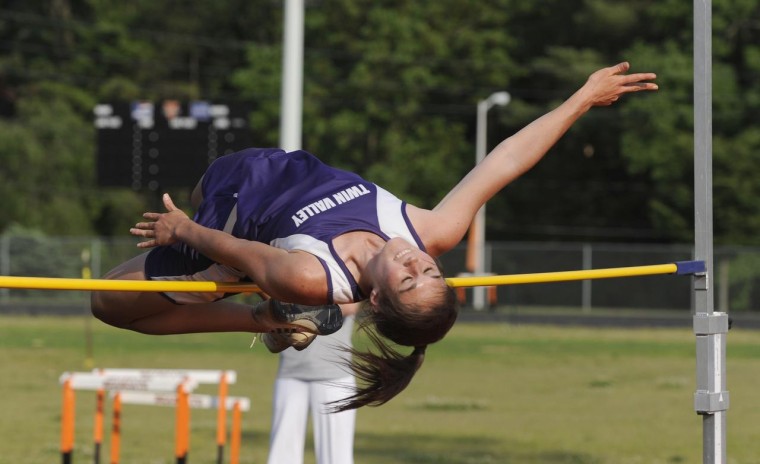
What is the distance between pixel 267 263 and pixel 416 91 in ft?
147

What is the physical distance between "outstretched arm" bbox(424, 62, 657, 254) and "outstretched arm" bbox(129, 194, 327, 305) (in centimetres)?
61

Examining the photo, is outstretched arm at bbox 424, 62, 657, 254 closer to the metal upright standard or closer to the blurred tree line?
the metal upright standard

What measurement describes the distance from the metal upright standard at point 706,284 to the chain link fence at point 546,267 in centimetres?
3018

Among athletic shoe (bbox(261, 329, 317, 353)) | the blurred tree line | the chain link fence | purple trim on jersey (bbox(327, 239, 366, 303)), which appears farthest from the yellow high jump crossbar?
the blurred tree line

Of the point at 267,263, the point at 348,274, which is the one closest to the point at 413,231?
the point at 348,274

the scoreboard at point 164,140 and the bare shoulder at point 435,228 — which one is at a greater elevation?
the scoreboard at point 164,140

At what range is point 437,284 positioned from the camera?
15.3 feet

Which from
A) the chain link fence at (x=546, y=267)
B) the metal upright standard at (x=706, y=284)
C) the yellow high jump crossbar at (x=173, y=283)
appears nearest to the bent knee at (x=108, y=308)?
the yellow high jump crossbar at (x=173, y=283)

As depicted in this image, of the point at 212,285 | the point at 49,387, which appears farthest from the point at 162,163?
the point at 212,285

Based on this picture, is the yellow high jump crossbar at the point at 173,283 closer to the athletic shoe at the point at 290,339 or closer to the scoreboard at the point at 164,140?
the athletic shoe at the point at 290,339

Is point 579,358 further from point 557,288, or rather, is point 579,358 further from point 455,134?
point 455,134

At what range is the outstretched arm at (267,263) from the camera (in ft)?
15.1

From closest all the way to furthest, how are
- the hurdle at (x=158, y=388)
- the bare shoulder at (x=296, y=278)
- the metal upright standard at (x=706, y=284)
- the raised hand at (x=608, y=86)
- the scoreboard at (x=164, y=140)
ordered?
→ the bare shoulder at (x=296, y=278) → the raised hand at (x=608, y=86) → the metal upright standard at (x=706, y=284) → the hurdle at (x=158, y=388) → the scoreboard at (x=164, y=140)

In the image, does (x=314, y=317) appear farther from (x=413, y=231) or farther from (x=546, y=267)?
(x=546, y=267)
